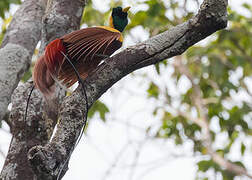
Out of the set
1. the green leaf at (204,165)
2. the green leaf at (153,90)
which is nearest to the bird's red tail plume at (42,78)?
the green leaf at (204,165)

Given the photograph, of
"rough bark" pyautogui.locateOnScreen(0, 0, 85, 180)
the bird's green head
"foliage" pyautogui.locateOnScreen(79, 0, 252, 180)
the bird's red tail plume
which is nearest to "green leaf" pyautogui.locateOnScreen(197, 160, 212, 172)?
"foliage" pyautogui.locateOnScreen(79, 0, 252, 180)

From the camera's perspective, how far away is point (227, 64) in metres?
4.66

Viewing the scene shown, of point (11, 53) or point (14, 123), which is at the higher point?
point (11, 53)

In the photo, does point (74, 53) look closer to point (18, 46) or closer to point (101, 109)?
point (18, 46)

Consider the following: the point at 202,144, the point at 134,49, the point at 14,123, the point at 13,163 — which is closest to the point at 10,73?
the point at 14,123

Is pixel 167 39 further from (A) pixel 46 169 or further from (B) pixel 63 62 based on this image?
(A) pixel 46 169

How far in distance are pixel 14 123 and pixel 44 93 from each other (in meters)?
0.22

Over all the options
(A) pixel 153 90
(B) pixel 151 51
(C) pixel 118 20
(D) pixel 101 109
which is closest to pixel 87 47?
(B) pixel 151 51

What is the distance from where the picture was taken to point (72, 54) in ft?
6.18

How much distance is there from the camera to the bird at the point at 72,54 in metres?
1.82

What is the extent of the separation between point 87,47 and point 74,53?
0.07 m

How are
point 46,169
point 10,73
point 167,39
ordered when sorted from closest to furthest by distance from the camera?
point 46,169
point 167,39
point 10,73

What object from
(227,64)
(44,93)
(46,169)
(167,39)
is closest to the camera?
(46,169)

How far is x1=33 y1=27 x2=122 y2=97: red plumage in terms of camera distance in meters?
1.82
